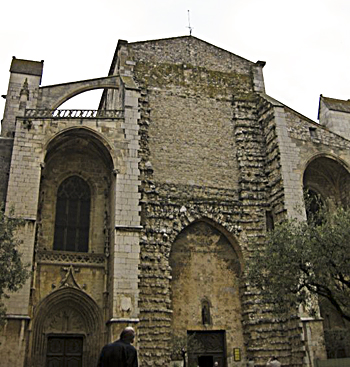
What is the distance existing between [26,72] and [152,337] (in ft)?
34.2

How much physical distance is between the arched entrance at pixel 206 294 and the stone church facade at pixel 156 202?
0.04m

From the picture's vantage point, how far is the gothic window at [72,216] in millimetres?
15578

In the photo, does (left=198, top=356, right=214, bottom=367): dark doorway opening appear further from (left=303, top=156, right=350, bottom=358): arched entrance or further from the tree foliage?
(left=303, top=156, right=350, bottom=358): arched entrance

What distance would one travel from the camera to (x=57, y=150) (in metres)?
16.4

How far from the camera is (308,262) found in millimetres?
11633

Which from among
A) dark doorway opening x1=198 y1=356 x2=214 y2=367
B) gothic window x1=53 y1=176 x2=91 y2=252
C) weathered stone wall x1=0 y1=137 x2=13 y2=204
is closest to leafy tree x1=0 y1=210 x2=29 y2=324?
weathered stone wall x1=0 y1=137 x2=13 y2=204

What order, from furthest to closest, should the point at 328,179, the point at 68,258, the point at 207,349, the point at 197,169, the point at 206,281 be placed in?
the point at 328,179
the point at 197,169
the point at 206,281
the point at 207,349
the point at 68,258

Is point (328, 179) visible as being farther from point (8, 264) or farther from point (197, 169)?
point (8, 264)

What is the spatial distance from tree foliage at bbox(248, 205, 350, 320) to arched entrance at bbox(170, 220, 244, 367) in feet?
11.5

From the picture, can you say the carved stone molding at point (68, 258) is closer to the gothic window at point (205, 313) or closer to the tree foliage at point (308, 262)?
the gothic window at point (205, 313)

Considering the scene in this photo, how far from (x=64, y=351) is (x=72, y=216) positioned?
437cm

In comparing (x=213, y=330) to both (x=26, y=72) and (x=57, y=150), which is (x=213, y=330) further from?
(x=26, y=72)

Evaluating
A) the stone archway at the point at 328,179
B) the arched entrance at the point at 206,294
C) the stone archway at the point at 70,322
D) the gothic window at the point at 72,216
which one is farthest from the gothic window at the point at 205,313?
the stone archway at the point at 328,179

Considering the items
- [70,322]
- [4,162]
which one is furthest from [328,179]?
[4,162]
